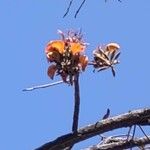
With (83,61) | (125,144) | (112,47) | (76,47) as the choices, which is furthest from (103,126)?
(112,47)

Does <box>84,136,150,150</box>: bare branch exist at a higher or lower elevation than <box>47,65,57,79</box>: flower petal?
lower

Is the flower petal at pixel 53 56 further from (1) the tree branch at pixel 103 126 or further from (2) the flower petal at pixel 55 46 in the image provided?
(1) the tree branch at pixel 103 126

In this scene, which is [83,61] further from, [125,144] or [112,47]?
[125,144]

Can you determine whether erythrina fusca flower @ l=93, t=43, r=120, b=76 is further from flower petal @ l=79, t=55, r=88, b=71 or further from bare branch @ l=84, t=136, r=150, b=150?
bare branch @ l=84, t=136, r=150, b=150

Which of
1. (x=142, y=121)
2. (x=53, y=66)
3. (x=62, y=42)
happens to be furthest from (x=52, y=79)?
(x=142, y=121)

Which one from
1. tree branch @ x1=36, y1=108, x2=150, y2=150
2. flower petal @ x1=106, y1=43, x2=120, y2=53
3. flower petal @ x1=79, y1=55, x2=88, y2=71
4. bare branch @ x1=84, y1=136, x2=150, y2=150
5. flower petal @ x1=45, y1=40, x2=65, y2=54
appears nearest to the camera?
tree branch @ x1=36, y1=108, x2=150, y2=150

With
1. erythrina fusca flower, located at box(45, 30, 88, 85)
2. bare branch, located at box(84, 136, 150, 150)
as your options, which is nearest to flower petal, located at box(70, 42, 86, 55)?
erythrina fusca flower, located at box(45, 30, 88, 85)

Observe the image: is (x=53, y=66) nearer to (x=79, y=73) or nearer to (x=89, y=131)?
(x=79, y=73)
